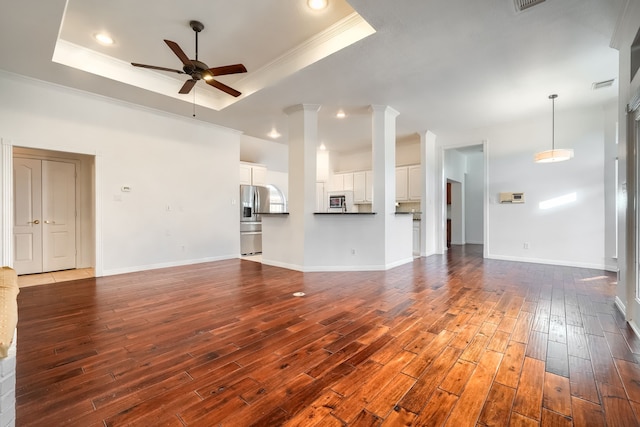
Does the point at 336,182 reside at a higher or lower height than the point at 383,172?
higher

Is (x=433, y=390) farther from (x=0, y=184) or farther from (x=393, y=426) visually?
(x=0, y=184)

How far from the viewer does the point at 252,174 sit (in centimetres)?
726

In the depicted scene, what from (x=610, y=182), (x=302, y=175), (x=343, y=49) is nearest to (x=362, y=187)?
(x=302, y=175)

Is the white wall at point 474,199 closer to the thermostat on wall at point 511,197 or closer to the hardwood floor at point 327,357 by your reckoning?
the thermostat on wall at point 511,197

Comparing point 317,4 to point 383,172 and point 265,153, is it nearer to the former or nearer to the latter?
point 383,172

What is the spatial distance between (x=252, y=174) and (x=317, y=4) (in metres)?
4.84

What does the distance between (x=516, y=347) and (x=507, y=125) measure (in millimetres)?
5298

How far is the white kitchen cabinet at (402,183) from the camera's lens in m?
7.05

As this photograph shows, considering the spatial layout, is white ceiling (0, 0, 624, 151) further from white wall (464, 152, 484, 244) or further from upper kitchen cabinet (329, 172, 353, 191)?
white wall (464, 152, 484, 244)

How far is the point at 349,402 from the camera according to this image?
4.98 feet

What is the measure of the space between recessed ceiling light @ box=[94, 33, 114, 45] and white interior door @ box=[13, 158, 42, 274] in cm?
283

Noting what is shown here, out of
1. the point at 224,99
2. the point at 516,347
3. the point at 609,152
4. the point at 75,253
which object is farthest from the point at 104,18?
the point at 609,152

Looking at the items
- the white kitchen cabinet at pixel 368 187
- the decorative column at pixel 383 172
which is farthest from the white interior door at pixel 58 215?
the white kitchen cabinet at pixel 368 187

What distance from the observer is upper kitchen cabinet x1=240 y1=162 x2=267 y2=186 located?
7.07 metres
